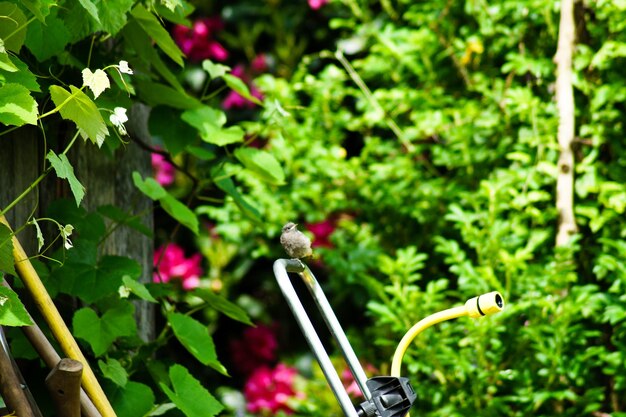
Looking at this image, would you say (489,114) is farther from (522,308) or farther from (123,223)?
(123,223)

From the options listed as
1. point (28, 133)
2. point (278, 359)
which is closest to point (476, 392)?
point (28, 133)

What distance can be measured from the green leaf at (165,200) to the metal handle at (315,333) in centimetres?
34

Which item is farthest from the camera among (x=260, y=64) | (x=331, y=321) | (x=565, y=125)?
(x=260, y=64)

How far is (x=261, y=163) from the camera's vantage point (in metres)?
1.70

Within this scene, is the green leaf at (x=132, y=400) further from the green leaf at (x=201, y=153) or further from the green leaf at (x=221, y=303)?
the green leaf at (x=201, y=153)

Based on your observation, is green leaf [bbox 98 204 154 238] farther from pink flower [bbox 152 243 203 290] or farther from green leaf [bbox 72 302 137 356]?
pink flower [bbox 152 243 203 290]

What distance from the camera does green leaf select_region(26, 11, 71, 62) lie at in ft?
4.31

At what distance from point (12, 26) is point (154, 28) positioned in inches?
12.6

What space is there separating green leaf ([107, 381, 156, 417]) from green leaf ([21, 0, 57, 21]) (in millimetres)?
583

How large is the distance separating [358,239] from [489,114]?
53cm

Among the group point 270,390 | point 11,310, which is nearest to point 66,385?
point 11,310

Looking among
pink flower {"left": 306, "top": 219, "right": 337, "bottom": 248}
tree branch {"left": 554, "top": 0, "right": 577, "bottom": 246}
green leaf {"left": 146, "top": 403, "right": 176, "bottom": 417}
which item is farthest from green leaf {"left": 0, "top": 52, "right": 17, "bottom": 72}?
pink flower {"left": 306, "top": 219, "right": 337, "bottom": 248}

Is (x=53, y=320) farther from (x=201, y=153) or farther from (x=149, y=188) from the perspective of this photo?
(x=201, y=153)

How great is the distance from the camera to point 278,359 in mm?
3551
